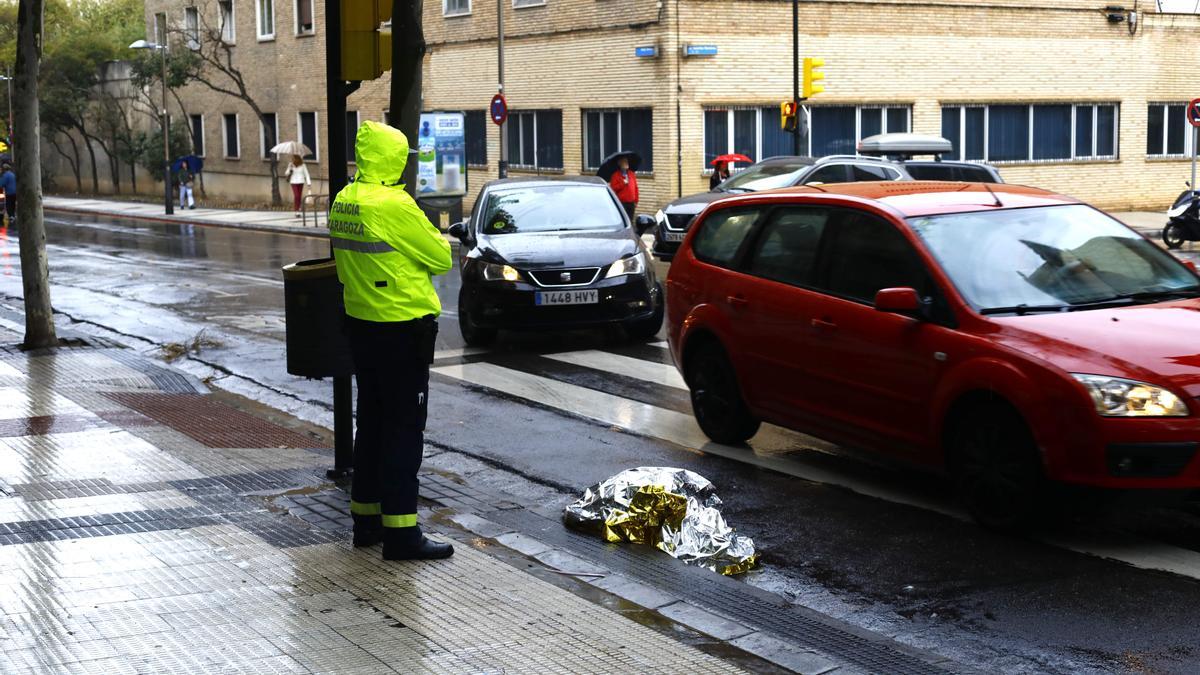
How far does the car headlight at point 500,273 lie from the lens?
13.4m

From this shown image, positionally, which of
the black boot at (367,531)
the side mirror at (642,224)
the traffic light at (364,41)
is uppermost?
the traffic light at (364,41)

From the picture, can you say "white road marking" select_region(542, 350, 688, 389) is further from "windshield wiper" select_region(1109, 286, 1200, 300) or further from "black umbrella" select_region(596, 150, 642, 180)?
"black umbrella" select_region(596, 150, 642, 180)

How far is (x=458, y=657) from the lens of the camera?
522 cm

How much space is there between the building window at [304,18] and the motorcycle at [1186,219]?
91.5 ft

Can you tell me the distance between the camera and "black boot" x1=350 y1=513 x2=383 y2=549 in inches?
268

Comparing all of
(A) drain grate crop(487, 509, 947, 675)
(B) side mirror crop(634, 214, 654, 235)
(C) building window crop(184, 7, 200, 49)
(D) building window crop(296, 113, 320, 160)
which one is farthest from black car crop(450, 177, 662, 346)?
(C) building window crop(184, 7, 200, 49)

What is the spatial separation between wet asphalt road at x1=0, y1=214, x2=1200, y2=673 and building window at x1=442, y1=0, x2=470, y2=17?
A: 2274cm

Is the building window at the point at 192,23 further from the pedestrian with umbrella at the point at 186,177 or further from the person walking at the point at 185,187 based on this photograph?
the person walking at the point at 185,187

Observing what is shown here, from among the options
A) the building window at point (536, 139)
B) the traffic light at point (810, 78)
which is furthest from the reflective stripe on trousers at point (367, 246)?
the building window at point (536, 139)

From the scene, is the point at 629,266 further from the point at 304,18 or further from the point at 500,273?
the point at 304,18

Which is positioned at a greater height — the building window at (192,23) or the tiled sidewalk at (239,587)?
the building window at (192,23)

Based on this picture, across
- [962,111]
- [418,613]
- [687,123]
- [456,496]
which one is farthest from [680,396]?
[962,111]

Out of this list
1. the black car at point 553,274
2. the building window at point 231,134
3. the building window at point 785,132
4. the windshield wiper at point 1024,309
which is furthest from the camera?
the building window at point 231,134

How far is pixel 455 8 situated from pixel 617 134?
7.60 m
